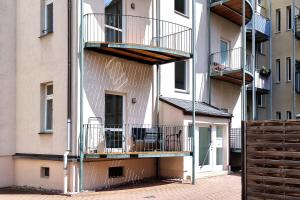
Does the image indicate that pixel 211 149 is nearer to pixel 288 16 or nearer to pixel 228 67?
pixel 228 67

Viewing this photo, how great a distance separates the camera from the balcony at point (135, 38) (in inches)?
481

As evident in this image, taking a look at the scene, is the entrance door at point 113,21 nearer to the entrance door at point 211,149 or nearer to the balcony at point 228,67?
the entrance door at point 211,149

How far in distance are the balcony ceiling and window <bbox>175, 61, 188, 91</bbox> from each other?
5.64 ft

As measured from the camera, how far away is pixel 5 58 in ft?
46.5

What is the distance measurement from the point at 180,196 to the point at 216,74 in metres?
7.66

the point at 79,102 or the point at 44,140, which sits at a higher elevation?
the point at 79,102

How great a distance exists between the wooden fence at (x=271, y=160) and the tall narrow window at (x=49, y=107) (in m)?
7.66

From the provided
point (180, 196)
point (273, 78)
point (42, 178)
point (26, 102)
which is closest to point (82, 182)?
point (42, 178)

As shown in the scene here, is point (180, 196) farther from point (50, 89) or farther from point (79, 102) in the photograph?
point (50, 89)

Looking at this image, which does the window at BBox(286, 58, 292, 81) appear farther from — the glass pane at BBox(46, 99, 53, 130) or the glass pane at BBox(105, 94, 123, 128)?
the glass pane at BBox(46, 99, 53, 130)

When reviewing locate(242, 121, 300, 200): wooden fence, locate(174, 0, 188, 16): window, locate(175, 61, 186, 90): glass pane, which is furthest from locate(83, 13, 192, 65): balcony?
locate(242, 121, 300, 200): wooden fence

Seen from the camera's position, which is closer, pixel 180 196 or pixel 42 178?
pixel 180 196

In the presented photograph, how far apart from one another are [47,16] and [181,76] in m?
5.67

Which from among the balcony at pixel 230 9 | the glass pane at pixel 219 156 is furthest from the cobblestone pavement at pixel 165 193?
the balcony at pixel 230 9
